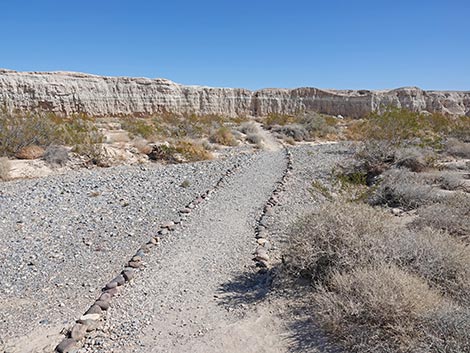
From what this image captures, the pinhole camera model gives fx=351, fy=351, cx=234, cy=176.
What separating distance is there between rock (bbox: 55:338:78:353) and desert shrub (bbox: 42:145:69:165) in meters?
11.1

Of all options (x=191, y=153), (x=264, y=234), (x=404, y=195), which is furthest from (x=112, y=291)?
(x=191, y=153)

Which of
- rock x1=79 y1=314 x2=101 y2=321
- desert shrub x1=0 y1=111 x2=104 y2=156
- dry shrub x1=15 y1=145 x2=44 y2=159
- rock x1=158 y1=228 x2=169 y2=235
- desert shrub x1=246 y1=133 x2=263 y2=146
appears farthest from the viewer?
desert shrub x1=246 y1=133 x2=263 y2=146

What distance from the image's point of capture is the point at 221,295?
177 inches

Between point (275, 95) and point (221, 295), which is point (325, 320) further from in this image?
point (275, 95)

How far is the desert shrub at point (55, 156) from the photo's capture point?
1324 centimetres

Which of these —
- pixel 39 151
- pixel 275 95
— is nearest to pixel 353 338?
pixel 39 151

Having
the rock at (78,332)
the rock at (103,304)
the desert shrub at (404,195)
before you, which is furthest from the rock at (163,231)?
the desert shrub at (404,195)

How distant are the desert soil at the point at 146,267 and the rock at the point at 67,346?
0.16 m

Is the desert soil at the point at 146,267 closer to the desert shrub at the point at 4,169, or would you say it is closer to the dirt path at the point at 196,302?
the dirt path at the point at 196,302

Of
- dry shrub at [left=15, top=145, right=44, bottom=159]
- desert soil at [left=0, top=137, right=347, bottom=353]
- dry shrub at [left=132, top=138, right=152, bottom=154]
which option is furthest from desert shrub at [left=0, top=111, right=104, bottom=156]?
desert soil at [left=0, top=137, right=347, bottom=353]

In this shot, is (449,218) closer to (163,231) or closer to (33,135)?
(163,231)

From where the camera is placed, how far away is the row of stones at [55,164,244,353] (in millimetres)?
3529

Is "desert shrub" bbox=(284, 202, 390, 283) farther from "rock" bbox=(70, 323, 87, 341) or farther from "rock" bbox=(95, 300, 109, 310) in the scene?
"rock" bbox=(70, 323, 87, 341)

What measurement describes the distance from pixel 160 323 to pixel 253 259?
6.52 feet
